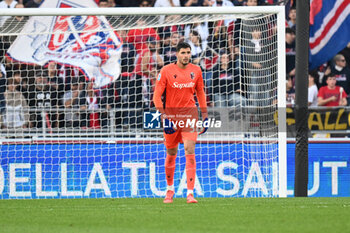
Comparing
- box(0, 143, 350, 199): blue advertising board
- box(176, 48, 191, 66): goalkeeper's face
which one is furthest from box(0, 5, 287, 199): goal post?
box(176, 48, 191, 66): goalkeeper's face

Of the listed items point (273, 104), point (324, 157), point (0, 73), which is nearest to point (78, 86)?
point (0, 73)

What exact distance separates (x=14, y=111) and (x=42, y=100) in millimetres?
535

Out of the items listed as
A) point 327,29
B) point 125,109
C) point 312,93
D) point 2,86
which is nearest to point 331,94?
point 312,93

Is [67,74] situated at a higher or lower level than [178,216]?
Answer: higher

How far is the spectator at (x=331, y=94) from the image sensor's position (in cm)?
1268

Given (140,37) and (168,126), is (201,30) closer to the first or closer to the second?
(140,37)

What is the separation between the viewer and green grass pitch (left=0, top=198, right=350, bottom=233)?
6.19 metres

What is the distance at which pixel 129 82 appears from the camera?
12.0 metres

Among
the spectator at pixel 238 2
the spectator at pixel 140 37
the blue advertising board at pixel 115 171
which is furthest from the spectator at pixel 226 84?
the spectator at pixel 238 2

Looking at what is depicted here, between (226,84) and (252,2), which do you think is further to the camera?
(252,2)

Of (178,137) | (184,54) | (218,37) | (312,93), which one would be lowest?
(178,137)

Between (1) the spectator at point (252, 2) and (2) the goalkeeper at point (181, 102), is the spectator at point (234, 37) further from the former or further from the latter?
(2) the goalkeeper at point (181, 102)

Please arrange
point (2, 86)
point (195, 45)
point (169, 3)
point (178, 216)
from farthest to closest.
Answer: point (169, 3) → point (195, 45) → point (2, 86) → point (178, 216)

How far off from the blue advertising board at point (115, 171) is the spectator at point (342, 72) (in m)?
1.83
